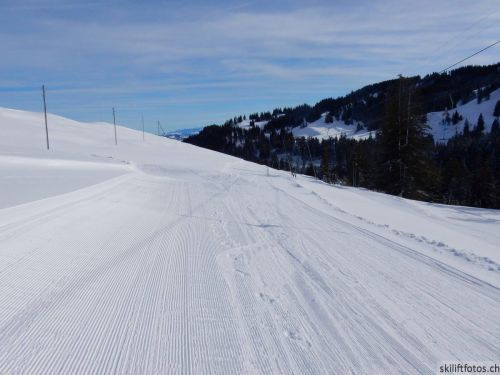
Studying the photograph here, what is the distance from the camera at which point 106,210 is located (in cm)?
838

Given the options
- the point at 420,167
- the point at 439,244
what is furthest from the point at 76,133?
the point at 439,244

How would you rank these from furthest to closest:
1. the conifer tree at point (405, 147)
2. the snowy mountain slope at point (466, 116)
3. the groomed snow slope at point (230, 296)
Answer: the snowy mountain slope at point (466, 116) → the conifer tree at point (405, 147) → the groomed snow slope at point (230, 296)

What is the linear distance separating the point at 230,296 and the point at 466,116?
189816 mm

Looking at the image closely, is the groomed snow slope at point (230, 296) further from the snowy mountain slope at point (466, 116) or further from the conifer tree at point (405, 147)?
the snowy mountain slope at point (466, 116)

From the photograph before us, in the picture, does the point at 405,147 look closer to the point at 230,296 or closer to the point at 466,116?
the point at 230,296

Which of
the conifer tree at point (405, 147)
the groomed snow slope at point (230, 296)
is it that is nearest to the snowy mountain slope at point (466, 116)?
the conifer tree at point (405, 147)

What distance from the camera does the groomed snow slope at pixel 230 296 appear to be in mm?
2953

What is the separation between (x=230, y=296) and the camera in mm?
4074

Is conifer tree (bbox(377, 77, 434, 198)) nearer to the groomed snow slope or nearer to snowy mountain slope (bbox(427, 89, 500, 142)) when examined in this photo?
the groomed snow slope

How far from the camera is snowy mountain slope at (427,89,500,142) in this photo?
151m

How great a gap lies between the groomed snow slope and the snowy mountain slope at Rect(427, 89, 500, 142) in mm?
159441

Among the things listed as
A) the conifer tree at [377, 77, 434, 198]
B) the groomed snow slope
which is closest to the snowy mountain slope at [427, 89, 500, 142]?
the conifer tree at [377, 77, 434, 198]

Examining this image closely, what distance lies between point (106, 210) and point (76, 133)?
41980 millimetres

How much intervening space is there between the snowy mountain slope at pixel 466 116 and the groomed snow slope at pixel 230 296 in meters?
159
